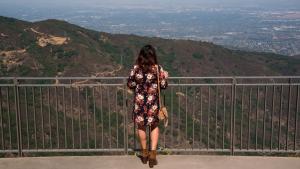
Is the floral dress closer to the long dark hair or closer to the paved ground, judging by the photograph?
the long dark hair

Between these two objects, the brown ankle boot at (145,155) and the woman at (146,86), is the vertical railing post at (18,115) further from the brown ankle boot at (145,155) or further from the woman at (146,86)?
the brown ankle boot at (145,155)

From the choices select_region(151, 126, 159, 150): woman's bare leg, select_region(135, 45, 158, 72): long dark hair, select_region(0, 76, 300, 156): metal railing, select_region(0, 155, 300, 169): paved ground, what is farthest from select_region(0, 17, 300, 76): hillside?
select_region(135, 45, 158, 72): long dark hair

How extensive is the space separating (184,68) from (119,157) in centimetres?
6954

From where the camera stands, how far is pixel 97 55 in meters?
63.7

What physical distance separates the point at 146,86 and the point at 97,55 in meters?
58.3

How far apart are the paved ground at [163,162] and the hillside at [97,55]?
148 ft

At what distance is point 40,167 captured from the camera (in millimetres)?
6484

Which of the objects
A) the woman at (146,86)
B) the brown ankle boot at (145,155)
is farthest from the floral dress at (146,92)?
the brown ankle boot at (145,155)

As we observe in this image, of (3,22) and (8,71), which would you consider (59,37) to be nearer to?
(3,22)

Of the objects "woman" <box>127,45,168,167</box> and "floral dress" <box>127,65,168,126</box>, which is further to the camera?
"floral dress" <box>127,65,168,126</box>

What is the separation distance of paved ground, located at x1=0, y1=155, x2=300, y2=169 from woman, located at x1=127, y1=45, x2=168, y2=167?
646 millimetres

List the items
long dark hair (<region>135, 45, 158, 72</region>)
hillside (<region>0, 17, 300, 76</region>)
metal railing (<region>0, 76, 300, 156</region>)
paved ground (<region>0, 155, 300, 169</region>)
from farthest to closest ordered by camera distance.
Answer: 1. hillside (<region>0, 17, 300, 76</region>)
2. metal railing (<region>0, 76, 300, 156</region>)
3. paved ground (<region>0, 155, 300, 169</region>)
4. long dark hair (<region>135, 45, 158, 72</region>)

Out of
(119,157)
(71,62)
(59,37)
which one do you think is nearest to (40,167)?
(119,157)

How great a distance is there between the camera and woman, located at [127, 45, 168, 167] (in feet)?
19.3
